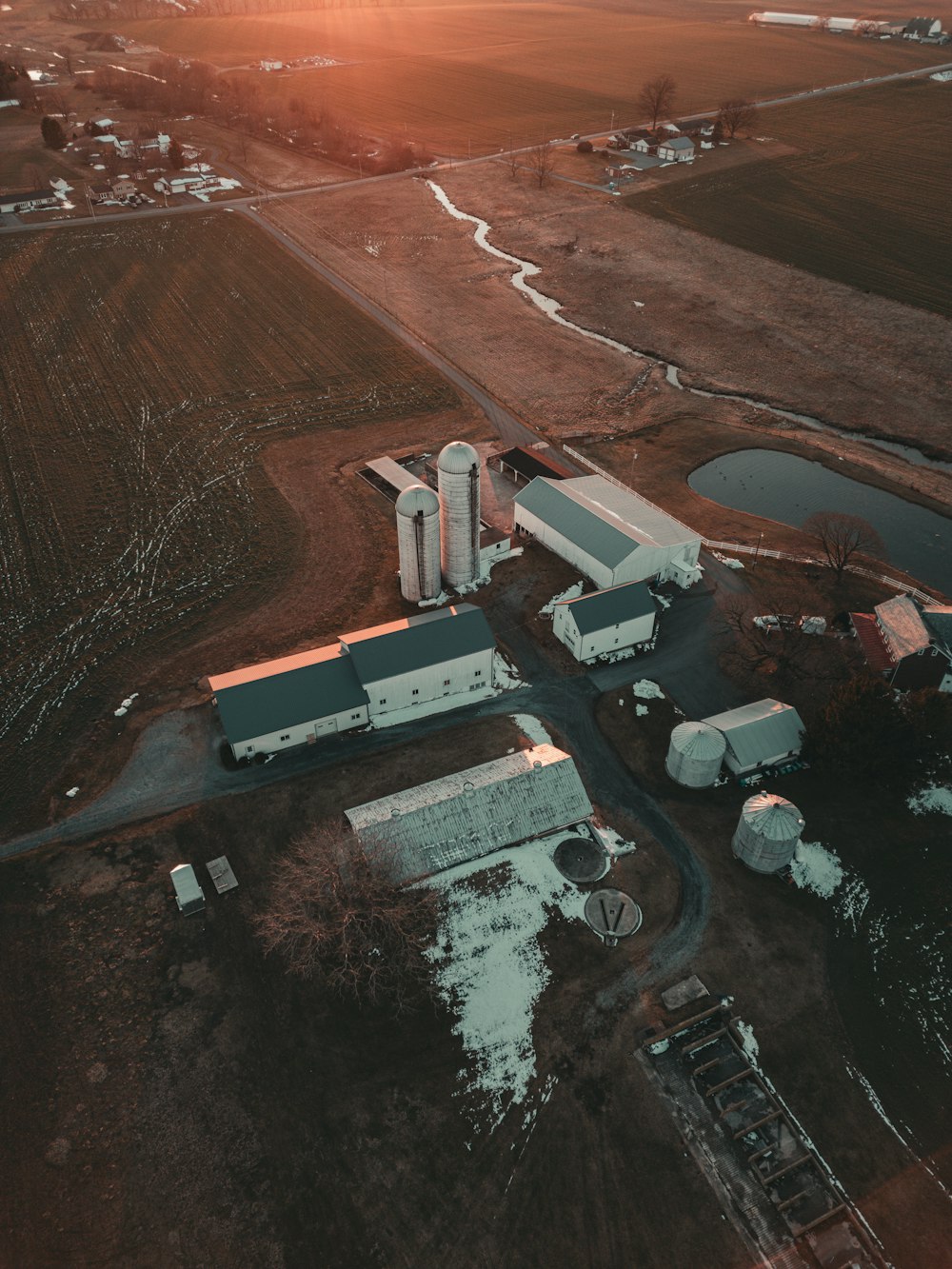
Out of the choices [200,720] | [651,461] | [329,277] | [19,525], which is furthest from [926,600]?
[329,277]

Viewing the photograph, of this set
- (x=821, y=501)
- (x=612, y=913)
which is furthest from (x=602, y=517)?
(x=612, y=913)

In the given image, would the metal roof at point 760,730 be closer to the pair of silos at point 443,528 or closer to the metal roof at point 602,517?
the metal roof at point 602,517

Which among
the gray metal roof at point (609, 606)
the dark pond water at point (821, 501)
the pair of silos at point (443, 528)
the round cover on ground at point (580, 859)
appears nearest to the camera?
→ the round cover on ground at point (580, 859)

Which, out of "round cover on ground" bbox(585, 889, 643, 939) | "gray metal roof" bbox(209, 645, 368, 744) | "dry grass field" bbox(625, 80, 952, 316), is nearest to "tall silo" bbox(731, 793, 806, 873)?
"round cover on ground" bbox(585, 889, 643, 939)

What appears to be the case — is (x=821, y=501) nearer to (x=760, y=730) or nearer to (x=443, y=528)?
(x=760, y=730)

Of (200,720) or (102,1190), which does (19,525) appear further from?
(102,1190)

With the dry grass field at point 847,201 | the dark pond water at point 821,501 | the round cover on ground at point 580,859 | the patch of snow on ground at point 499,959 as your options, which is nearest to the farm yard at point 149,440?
the patch of snow on ground at point 499,959
